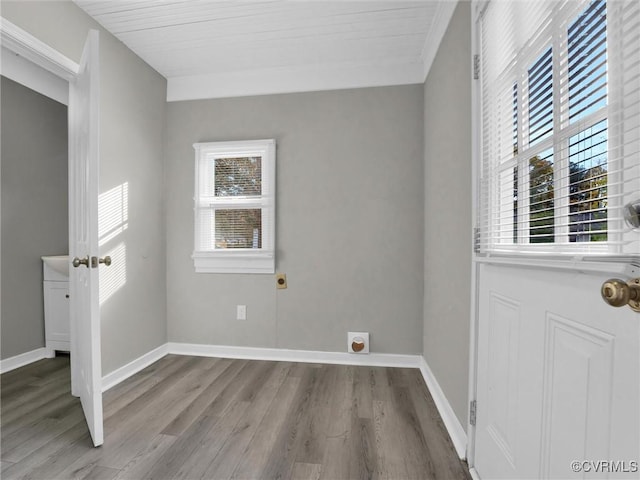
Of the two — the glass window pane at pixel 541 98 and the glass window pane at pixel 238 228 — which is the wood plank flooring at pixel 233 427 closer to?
the glass window pane at pixel 238 228

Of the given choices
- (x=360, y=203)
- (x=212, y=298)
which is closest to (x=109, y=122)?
(x=212, y=298)

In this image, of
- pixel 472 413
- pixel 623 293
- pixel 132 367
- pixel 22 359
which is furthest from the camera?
pixel 22 359

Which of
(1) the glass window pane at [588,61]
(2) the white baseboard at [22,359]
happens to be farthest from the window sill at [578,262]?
(2) the white baseboard at [22,359]

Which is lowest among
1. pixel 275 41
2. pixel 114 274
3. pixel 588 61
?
pixel 114 274

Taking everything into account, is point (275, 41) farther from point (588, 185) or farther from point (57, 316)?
point (57, 316)

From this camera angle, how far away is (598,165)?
72cm

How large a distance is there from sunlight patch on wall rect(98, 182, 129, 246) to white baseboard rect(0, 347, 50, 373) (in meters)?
1.30

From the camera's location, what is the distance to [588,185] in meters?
0.76

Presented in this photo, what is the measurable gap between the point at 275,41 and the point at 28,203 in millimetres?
2459

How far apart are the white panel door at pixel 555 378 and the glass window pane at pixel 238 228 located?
6.28 ft

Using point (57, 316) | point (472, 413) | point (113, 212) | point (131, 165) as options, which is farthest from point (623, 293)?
Result: point (57, 316)

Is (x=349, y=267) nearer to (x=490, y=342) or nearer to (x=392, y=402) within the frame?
(x=392, y=402)

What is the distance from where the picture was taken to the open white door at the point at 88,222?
154cm

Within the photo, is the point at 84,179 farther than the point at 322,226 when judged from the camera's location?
No
